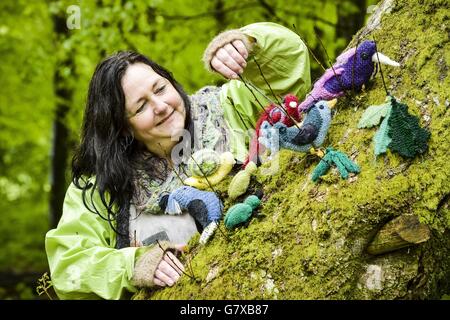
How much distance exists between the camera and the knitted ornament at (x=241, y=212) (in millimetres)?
2375

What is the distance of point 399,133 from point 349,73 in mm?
430

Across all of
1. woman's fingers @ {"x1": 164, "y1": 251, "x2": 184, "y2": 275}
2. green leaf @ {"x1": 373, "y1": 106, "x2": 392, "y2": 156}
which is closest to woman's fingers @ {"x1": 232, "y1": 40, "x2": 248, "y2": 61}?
green leaf @ {"x1": 373, "y1": 106, "x2": 392, "y2": 156}

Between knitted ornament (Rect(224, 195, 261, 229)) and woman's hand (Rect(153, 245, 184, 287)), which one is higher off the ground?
knitted ornament (Rect(224, 195, 261, 229))

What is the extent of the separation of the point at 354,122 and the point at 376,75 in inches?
10.1

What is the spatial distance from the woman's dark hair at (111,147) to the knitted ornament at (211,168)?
42 centimetres

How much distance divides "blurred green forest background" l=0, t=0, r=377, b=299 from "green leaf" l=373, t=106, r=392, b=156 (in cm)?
89

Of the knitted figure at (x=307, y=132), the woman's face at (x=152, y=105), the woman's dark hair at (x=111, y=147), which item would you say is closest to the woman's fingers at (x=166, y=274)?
the woman's dark hair at (x=111, y=147)

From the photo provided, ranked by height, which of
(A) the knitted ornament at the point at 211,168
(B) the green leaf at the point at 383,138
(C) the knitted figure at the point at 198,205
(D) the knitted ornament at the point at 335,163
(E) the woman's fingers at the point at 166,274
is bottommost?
(E) the woman's fingers at the point at 166,274

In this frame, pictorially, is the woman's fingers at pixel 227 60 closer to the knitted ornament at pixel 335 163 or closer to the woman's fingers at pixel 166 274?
the knitted ornament at pixel 335 163

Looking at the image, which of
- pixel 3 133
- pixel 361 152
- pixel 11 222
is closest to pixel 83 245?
pixel 361 152

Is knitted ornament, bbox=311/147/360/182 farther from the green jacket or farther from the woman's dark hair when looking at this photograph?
the woman's dark hair

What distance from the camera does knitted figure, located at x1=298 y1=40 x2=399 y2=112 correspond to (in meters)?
2.41

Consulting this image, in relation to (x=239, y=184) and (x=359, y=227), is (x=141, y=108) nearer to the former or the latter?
(x=239, y=184)

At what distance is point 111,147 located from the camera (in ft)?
10.5
